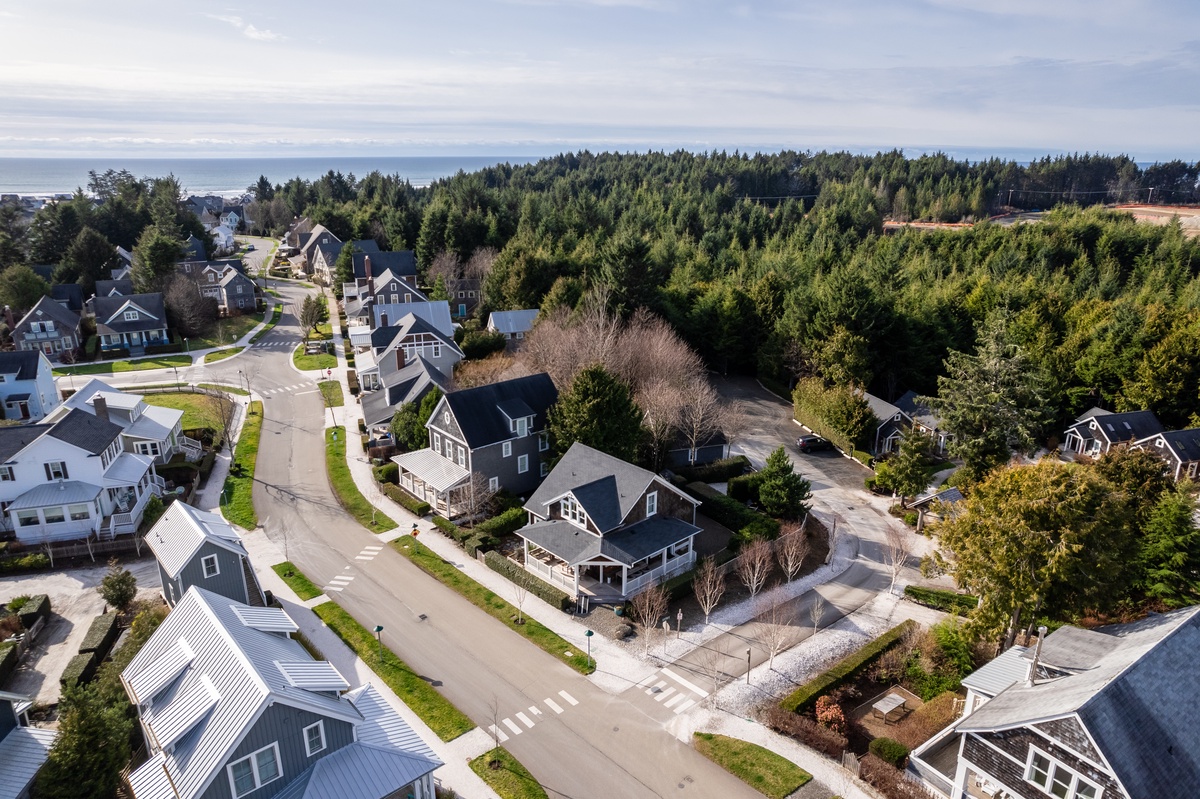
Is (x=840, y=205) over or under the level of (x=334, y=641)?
over

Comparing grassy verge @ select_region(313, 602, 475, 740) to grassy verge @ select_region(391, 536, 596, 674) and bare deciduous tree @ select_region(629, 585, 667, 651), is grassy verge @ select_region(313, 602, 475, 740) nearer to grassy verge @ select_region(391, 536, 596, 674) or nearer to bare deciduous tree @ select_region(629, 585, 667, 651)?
grassy verge @ select_region(391, 536, 596, 674)

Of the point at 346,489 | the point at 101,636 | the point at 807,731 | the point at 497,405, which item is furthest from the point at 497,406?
the point at 807,731

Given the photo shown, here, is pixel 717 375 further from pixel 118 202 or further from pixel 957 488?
pixel 118 202

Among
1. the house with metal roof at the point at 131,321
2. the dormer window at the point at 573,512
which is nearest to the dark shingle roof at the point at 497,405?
the dormer window at the point at 573,512

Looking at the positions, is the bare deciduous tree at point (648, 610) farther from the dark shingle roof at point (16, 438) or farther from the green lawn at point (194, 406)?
the green lawn at point (194, 406)

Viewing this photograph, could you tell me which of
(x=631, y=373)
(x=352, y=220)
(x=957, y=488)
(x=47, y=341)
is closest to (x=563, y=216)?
(x=352, y=220)

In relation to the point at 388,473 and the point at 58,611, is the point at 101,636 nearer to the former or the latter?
the point at 58,611

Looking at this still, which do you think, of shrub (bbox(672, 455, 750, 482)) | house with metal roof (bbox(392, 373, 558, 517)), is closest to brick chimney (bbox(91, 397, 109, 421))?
house with metal roof (bbox(392, 373, 558, 517))
